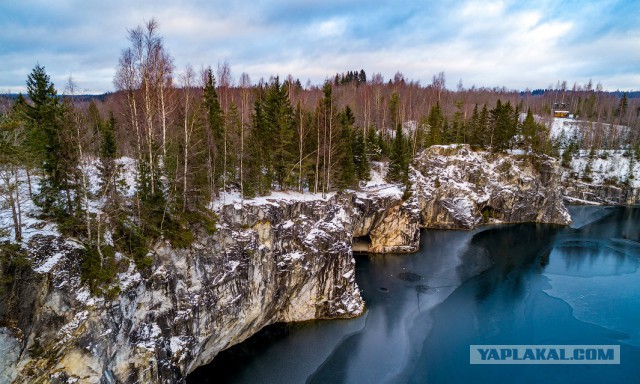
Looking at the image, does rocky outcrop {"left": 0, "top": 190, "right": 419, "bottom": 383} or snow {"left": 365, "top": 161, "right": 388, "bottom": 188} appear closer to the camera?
rocky outcrop {"left": 0, "top": 190, "right": 419, "bottom": 383}

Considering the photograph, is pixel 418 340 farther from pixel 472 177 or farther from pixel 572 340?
pixel 472 177

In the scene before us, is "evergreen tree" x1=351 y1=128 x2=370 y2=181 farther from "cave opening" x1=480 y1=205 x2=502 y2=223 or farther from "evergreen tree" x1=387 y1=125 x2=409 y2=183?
"cave opening" x1=480 y1=205 x2=502 y2=223

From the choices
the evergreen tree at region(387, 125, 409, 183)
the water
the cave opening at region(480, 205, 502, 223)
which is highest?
the evergreen tree at region(387, 125, 409, 183)

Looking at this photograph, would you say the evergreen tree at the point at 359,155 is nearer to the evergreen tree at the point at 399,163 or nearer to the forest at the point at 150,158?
the forest at the point at 150,158

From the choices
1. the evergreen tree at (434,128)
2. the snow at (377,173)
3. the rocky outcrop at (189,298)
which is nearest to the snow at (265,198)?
the rocky outcrop at (189,298)

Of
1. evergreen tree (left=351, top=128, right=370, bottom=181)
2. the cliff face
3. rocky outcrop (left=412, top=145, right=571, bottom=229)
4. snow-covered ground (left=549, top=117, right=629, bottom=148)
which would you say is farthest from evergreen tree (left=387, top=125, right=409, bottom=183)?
snow-covered ground (left=549, top=117, right=629, bottom=148)

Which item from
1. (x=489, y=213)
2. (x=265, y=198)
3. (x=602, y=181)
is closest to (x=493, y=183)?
(x=489, y=213)
